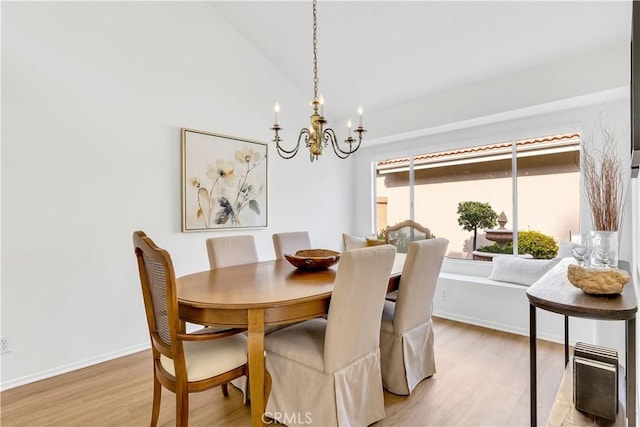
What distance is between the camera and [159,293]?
1577mm

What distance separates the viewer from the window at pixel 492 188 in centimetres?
338

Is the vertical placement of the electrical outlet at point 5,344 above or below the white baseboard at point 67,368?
above

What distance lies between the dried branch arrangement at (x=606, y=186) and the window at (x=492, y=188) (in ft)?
0.98

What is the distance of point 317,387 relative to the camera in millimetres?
1707

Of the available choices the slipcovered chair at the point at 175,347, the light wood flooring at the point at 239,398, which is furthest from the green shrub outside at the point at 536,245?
the slipcovered chair at the point at 175,347

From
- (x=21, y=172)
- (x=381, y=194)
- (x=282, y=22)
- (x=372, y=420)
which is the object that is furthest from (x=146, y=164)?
(x=381, y=194)

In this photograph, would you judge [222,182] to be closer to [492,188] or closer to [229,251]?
[229,251]

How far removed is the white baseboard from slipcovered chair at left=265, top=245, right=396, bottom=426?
5.39ft

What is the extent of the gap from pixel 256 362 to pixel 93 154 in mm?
2222

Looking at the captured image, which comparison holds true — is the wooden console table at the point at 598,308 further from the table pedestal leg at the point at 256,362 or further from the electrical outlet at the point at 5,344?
the electrical outlet at the point at 5,344

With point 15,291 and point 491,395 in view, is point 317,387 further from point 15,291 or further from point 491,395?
point 15,291

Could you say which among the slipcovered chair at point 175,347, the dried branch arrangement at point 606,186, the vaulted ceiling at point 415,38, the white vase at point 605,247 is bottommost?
the slipcovered chair at point 175,347

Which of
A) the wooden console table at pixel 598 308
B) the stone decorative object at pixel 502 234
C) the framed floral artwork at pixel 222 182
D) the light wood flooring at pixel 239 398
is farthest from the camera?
the stone decorative object at pixel 502 234

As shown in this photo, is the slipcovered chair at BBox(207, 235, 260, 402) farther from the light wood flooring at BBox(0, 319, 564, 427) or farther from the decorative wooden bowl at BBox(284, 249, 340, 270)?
the light wood flooring at BBox(0, 319, 564, 427)
